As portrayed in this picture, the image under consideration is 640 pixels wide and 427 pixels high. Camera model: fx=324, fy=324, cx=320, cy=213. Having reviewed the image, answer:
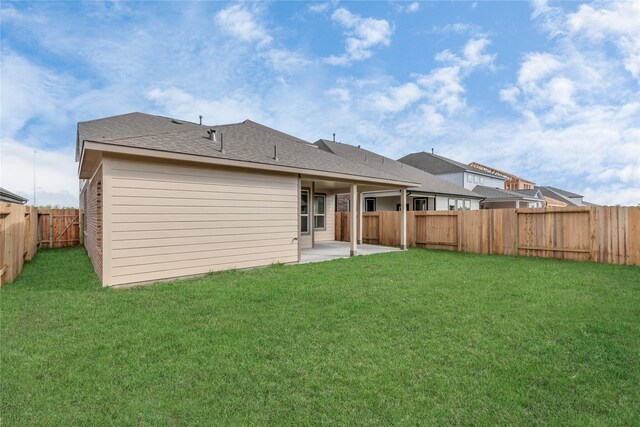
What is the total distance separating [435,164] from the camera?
30250 millimetres

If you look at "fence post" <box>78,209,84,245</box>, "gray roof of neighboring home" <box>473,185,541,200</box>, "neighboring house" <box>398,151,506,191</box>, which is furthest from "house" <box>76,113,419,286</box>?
"neighboring house" <box>398,151,506,191</box>

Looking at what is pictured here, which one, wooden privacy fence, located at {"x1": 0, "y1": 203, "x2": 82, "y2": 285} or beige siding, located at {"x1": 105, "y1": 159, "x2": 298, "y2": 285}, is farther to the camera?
wooden privacy fence, located at {"x1": 0, "y1": 203, "x2": 82, "y2": 285}

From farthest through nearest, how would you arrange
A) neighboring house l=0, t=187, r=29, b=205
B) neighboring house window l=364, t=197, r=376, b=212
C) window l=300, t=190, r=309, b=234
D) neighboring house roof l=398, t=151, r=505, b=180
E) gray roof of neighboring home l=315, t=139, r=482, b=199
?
neighboring house roof l=398, t=151, r=505, b=180, gray roof of neighboring home l=315, t=139, r=482, b=199, neighboring house window l=364, t=197, r=376, b=212, neighboring house l=0, t=187, r=29, b=205, window l=300, t=190, r=309, b=234

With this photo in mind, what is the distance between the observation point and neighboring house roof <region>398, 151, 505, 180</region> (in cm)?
2895

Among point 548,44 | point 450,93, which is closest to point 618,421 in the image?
point 548,44

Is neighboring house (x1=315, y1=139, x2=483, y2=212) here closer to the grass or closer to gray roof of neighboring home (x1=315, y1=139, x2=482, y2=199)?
gray roof of neighboring home (x1=315, y1=139, x2=482, y2=199)

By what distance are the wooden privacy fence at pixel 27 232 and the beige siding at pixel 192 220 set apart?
2.41 meters

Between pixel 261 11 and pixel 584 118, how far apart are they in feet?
43.9

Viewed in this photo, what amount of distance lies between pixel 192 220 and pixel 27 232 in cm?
633

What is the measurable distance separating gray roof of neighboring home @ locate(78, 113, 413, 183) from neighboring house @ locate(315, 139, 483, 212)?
292 inches

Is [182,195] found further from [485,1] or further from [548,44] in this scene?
[548,44]

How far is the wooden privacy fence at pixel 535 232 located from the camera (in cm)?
920

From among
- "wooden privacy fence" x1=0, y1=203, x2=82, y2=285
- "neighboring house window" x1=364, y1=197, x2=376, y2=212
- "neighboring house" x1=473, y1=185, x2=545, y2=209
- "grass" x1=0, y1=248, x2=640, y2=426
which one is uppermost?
"neighboring house" x1=473, y1=185, x2=545, y2=209

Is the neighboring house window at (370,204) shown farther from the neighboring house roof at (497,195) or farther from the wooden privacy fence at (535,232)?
the neighboring house roof at (497,195)
